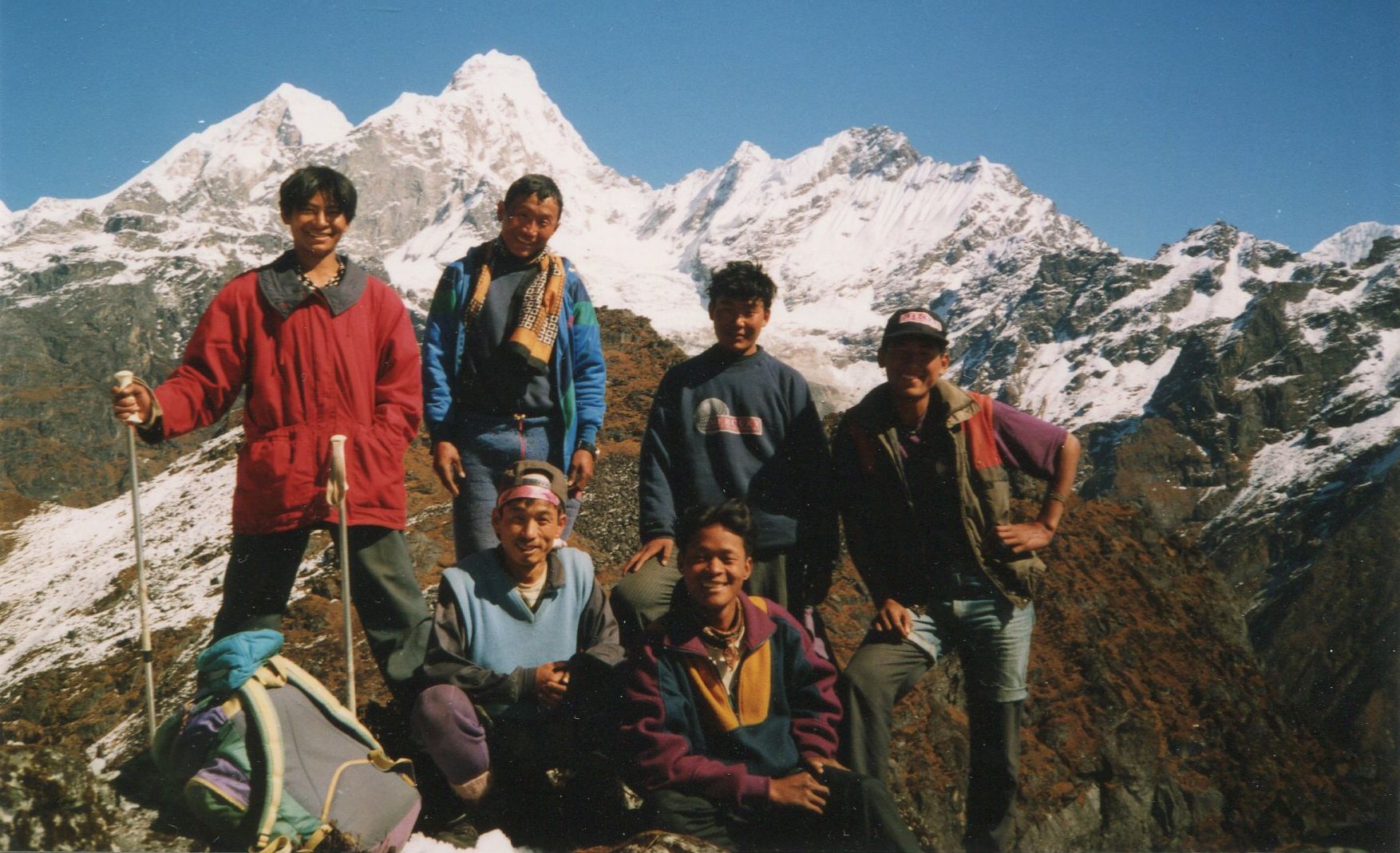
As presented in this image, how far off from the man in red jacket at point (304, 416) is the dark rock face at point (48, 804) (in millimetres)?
864

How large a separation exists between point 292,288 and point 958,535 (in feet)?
11.8

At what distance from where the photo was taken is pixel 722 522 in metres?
4.41

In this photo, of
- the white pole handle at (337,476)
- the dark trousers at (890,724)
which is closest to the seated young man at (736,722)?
the dark trousers at (890,724)

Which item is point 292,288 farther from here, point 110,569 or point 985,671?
point 110,569

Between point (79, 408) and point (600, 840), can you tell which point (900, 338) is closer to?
point (600, 840)

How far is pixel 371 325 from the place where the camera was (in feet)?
16.9

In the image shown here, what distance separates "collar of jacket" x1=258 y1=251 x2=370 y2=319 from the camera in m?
4.91

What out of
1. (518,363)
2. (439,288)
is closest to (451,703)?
(518,363)

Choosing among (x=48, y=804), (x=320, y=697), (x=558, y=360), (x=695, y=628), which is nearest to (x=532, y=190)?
(x=558, y=360)

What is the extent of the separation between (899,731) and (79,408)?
7362 inches

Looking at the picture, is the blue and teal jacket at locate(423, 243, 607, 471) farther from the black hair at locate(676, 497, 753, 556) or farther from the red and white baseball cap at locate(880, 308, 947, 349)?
the red and white baseball cap at locate(880, 308, 947, 349)

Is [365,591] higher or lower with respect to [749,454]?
lower

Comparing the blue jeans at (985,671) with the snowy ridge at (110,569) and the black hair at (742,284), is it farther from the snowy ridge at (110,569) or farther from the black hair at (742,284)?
the snowy ridge at (110,569)

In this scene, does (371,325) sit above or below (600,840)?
above
